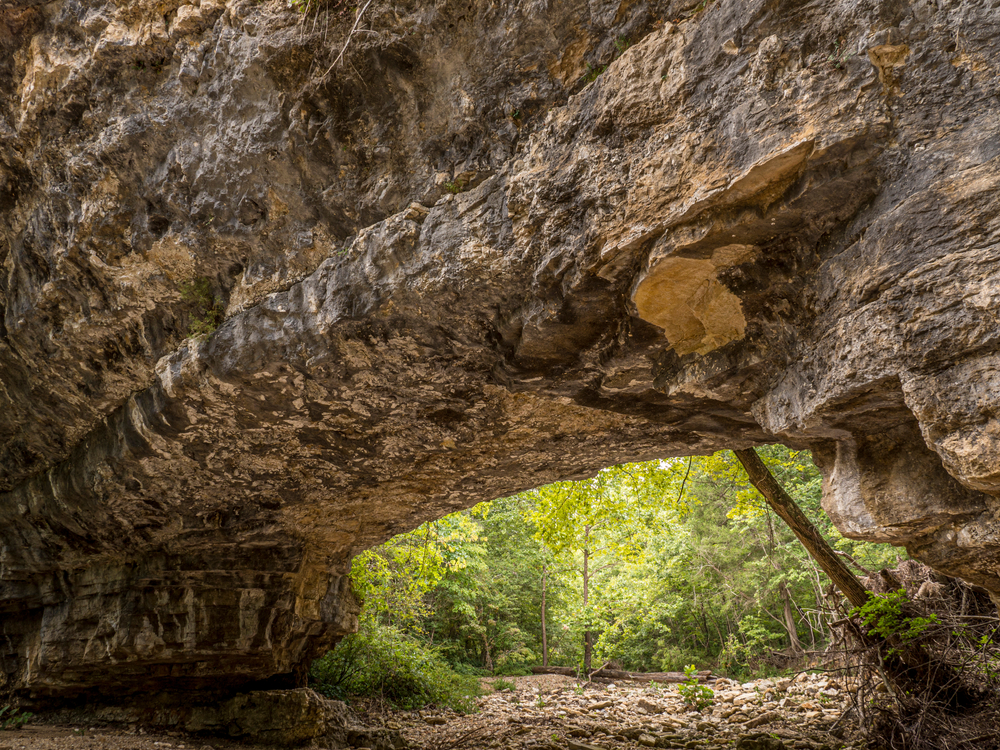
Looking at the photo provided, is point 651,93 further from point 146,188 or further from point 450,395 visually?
point 146,188

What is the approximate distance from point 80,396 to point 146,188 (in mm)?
2186

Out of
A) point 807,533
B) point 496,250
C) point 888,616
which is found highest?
point 496,250

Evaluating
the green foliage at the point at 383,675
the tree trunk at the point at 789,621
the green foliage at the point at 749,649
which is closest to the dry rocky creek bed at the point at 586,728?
the green foliage at the point at 383,675

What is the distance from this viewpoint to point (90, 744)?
5426 mm

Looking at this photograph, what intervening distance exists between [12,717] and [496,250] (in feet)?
25.6

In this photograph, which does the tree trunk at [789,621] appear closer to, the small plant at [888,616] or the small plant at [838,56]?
the small plant at [888,616]

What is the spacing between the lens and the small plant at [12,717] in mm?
6078

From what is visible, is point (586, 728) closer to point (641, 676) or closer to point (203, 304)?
point (203, 304)

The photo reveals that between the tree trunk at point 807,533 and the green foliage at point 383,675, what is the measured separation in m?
5.62

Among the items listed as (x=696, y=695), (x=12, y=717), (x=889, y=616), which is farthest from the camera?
(x=696, y=695)

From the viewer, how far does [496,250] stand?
9.34ft

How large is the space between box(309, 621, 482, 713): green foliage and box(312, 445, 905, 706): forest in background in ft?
0.07

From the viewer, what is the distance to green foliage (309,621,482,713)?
863 centimetres

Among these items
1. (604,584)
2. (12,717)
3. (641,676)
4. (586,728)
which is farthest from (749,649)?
(12,717)
